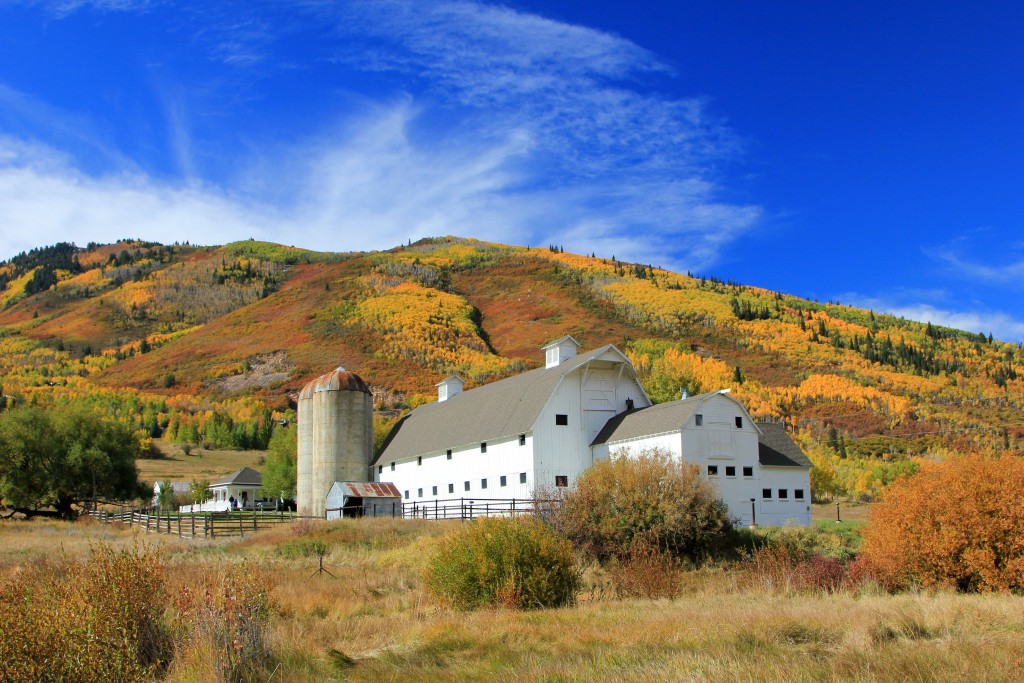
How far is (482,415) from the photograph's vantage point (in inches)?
1842

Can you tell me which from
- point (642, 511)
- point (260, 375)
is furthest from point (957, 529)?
point (260, 375)

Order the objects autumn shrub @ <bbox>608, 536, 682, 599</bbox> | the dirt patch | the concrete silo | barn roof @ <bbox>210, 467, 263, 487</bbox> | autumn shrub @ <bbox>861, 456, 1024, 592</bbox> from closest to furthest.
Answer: autumn shrub @ <bbox>861, 456, 1024, 592</bbox> < autumn shrub @ <bbox>608, 536, 682, 599</bbox> < the concrete silo < barn roof @ <bbox>210, 467, 263, 487</bbox> < the dirt patch

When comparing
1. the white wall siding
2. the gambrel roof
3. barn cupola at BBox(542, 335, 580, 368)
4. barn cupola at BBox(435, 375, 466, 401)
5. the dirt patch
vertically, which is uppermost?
the dirt patch

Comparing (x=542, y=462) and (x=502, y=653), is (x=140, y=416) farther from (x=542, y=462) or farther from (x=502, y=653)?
(x=502, y=653)

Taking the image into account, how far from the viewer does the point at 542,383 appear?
43.7 metres

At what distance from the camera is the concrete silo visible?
2042 inches

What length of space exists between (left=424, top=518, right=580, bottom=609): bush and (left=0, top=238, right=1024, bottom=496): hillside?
4927cm

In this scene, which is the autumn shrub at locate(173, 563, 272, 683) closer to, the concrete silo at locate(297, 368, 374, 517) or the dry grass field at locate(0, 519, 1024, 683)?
the dry grass field at locate(0, 519, 1024, 683)

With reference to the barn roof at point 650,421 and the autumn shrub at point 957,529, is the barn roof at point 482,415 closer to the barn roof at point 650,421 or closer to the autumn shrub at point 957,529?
the barn roof at point 650,421

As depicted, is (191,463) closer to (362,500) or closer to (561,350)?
(362,500)

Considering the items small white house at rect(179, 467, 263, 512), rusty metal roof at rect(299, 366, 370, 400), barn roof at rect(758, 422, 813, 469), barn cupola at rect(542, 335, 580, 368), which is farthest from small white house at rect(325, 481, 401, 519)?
small white house at rect(179, 467, 263, 512)

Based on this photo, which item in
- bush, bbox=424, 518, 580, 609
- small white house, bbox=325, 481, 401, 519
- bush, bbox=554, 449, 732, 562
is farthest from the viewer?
small white house, bbox=325, 481, 401, 519

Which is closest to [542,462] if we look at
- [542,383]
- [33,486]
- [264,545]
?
[542,383]

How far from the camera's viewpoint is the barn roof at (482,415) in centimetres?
4212
